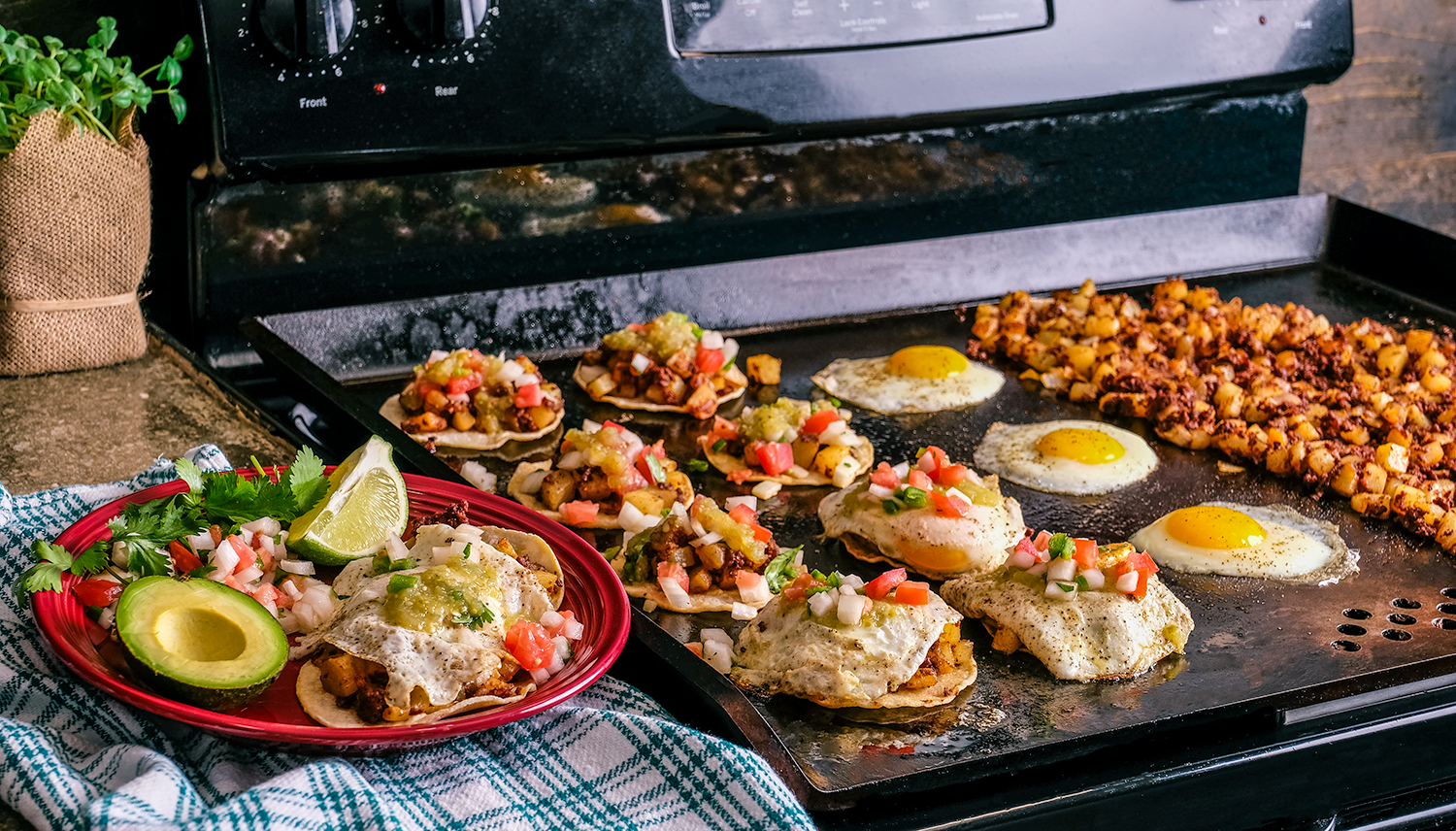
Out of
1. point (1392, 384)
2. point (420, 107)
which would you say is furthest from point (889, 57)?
point (1392, 384)

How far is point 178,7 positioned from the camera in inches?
99.3

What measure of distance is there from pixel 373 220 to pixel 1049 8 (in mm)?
1649

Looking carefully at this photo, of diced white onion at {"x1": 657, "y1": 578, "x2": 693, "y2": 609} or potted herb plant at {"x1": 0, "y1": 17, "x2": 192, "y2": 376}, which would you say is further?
potted herb plant at {"x1": 0, "y1": 17, "x2": 192, "y2": 376}

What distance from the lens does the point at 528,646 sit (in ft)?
5.09

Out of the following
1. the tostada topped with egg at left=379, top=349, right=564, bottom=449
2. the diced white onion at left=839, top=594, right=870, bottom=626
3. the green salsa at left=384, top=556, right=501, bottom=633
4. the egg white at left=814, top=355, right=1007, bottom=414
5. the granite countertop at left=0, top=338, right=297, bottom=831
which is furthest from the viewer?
the egg white at left=814, top=355, right=1007, bottom=414

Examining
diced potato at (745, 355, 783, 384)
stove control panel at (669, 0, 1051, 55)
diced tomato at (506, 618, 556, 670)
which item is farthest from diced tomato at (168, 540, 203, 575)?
stove control panel at (669, 0, 1051, 55)

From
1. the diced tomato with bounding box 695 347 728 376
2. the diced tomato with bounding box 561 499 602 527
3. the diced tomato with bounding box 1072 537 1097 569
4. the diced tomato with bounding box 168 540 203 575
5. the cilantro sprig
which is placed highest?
the cilantro sprig

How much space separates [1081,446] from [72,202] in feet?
6.47

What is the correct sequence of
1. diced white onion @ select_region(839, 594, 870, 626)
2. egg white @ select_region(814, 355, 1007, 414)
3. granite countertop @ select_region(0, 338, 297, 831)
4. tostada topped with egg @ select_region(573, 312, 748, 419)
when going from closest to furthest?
diced white onion @ select_region(839, 594, 870, 626), granite countertop @ select_region(0, 338, 297, 831), tostada topped with egg @ select_region(573, 312, 748, 419), egg white @ select_region(814, 355, 1007, 414)

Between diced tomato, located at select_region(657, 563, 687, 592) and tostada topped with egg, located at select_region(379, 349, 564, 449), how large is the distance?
0.66 meters

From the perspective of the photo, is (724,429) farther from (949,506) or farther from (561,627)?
(561,627)

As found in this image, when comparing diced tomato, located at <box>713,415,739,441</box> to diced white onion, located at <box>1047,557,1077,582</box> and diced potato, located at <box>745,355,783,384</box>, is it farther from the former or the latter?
diced white onion, located at <box>1047,557,1077,582</box>

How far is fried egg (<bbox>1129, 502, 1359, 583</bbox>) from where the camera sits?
2.28 meters

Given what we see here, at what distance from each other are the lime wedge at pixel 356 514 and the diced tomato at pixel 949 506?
0.92 metres
